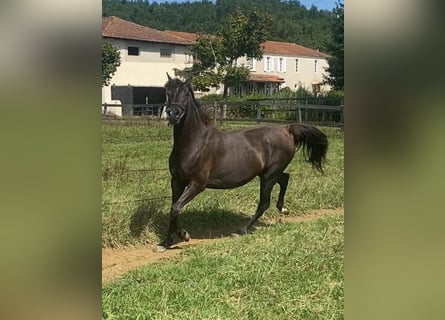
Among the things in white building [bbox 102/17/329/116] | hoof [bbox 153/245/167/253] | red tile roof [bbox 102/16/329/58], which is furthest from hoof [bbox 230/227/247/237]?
red tile roof [bbox 102/16/329/58]

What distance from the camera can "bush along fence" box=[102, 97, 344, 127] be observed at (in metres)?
7.30

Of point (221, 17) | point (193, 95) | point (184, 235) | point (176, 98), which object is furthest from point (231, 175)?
point (221, 17)

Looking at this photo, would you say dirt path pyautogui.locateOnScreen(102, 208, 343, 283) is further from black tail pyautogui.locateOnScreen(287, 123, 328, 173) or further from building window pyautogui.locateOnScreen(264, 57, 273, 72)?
building window pyautogui.locateOnScreen(264, 57, 273, 72)

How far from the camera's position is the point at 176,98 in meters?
4.73

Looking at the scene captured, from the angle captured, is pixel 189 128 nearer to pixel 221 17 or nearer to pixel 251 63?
pixel 251 63

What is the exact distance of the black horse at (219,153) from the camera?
4.80m

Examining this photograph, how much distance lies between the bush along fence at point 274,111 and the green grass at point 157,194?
0.41 meters

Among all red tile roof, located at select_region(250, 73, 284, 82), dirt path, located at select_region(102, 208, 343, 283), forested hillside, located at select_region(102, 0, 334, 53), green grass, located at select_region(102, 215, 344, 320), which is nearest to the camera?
green grass, located at select_region(102, 215, 344, 320)

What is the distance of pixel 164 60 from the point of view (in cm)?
593

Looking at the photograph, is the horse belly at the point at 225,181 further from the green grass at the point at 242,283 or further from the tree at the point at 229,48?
the tree at the point at 229,48

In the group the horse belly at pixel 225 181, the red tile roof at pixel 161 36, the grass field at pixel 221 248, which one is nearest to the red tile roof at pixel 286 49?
the red tile roof at pixel 161 36
